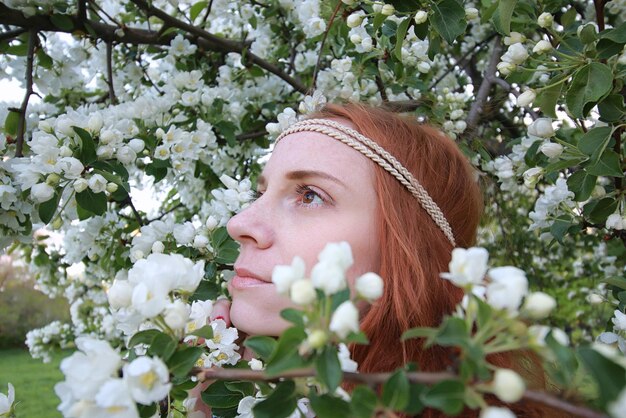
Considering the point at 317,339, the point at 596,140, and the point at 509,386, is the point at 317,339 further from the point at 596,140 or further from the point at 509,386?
the point at 596,140

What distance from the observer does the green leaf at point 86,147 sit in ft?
5.28

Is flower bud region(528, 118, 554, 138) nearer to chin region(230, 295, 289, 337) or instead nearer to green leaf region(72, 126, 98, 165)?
chin region(230, 295, 289, 337)

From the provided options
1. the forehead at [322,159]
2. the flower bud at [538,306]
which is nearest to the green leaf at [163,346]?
the flower bud at [538,306]

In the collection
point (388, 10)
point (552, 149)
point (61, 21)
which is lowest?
point (552, 149)

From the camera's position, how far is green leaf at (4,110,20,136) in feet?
6.94

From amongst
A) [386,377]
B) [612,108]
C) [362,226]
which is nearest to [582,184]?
[612,108]

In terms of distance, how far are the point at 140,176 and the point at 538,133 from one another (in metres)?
2.56

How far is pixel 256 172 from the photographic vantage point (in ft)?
11.1

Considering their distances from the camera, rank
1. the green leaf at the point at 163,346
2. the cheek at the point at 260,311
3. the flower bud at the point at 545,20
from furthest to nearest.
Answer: the flower bud at the point at 545,20
the cheek at the point at 260,311
the green leaf at the point at 163,346

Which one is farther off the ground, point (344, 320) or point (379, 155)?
point (379, 155)

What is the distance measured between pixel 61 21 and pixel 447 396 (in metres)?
2.25

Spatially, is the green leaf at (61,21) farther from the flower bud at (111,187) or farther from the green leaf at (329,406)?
the green leaf at (329,406)

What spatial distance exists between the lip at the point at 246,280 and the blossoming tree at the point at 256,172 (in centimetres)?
12

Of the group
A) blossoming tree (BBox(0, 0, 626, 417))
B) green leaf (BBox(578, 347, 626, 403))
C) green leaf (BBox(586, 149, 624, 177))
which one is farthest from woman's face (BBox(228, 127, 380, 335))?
green leaf (BBox(578, 347, 626, 403))
